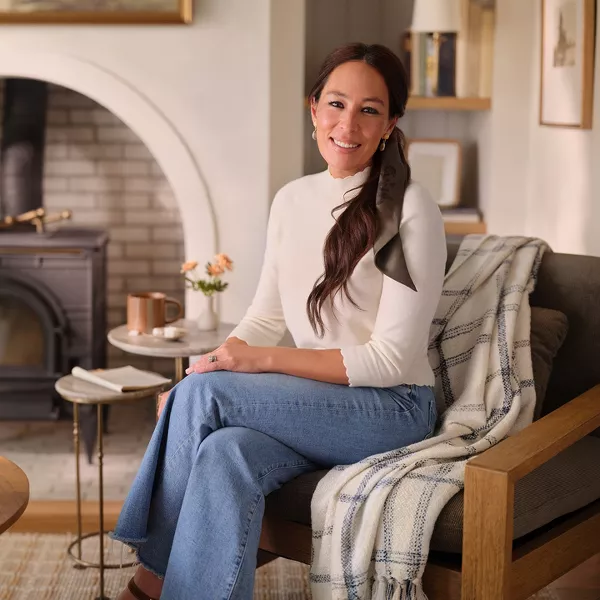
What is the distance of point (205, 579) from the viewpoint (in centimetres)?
184

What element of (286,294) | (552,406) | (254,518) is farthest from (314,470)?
(552,406)

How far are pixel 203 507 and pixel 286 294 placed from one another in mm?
531

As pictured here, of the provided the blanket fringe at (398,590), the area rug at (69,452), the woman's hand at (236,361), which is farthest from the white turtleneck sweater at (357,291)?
the area rug at (69,452)

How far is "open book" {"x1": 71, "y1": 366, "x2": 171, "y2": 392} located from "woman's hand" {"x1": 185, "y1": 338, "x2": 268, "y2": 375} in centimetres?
54

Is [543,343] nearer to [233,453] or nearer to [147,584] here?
[233,453]

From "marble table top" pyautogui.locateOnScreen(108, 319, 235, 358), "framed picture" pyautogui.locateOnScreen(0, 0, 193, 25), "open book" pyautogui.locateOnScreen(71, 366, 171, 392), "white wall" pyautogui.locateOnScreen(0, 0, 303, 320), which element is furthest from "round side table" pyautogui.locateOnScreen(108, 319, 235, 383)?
"framed picture" pyautogui.locateOnScreen(0, 0, 193, 25)

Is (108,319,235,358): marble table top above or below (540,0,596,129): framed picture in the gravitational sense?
below

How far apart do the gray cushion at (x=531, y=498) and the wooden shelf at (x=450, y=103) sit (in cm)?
181

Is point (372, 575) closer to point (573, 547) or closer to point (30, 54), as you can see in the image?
point (573, 547)

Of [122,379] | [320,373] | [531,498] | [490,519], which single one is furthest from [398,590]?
[122,379]

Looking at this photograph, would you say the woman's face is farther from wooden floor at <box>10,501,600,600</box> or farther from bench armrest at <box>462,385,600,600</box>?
wooden floor at <box>10,501,600,600</box>

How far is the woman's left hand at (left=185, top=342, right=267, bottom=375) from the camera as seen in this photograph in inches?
81.0

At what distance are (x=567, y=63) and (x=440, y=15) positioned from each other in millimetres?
765

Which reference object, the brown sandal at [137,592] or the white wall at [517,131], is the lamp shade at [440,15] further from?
the brown sandal at [137,592]
